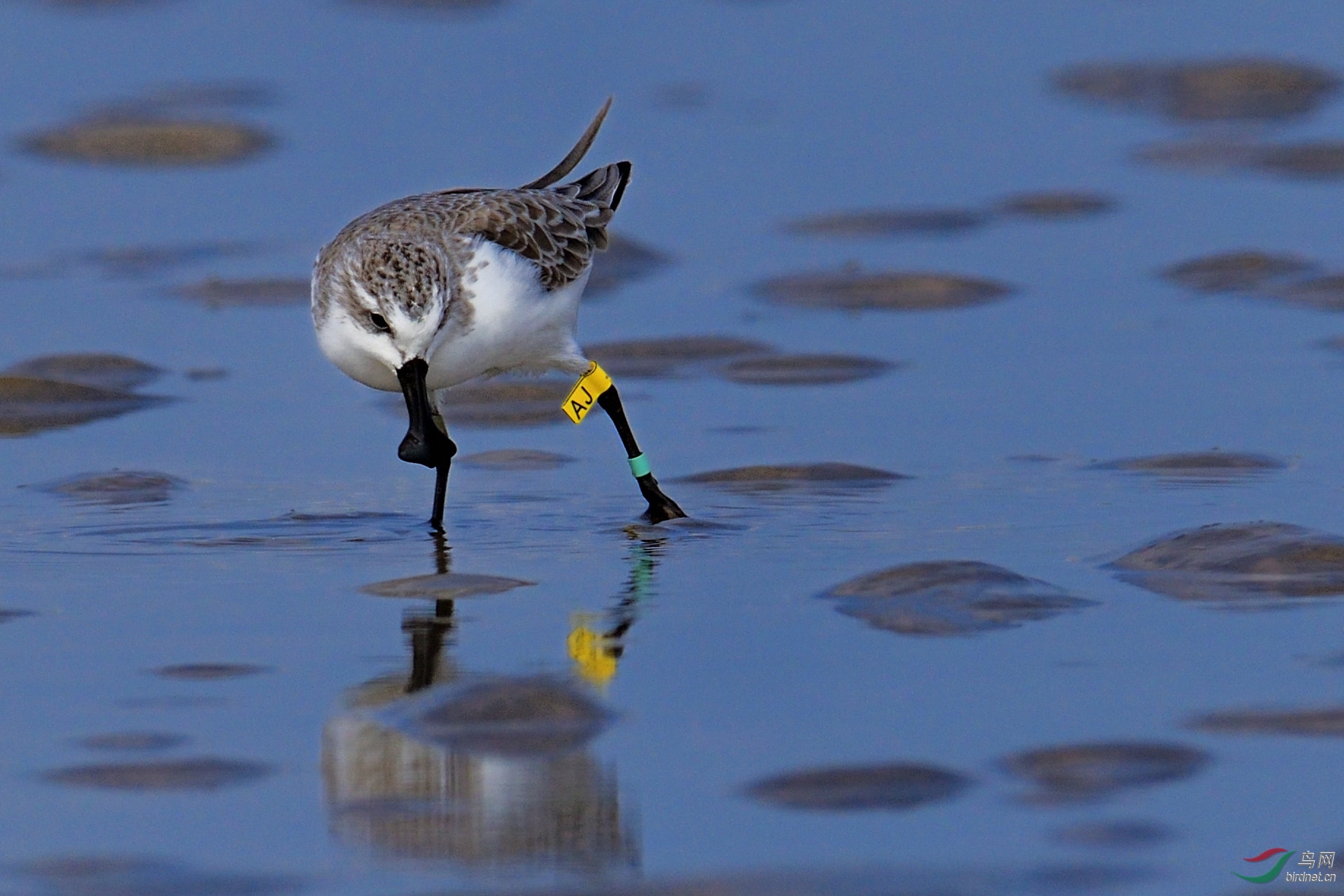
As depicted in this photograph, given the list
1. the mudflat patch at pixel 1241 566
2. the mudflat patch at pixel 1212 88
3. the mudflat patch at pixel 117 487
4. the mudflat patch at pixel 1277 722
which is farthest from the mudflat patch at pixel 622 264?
the mudflat patch at pixel 1277 722

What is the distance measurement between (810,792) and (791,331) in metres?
7.00

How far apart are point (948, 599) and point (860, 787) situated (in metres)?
1.68

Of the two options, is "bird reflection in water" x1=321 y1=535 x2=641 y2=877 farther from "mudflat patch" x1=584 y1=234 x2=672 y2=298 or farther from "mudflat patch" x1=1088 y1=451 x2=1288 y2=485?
"mudflat patch" x1=584 y1=234 x2=672 y2=298

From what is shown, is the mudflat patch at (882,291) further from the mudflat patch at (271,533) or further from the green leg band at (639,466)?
the mudflat patch at (271,533)

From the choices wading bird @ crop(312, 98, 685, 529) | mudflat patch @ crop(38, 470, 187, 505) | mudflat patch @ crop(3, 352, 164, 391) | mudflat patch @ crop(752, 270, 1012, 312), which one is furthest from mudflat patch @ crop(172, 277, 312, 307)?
mudflat patch @ crop(38, 470, 187, 505)

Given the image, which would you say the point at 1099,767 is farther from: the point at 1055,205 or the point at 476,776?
the point at 1055,205

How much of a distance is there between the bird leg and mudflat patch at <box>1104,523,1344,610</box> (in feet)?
8.22

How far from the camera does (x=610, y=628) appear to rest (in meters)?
7.68

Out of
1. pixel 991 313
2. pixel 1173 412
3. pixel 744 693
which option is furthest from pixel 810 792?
pixel 991 313

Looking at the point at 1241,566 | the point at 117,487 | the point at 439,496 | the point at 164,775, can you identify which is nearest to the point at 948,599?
the point at 1241,566

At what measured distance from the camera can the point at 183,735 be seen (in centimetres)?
654

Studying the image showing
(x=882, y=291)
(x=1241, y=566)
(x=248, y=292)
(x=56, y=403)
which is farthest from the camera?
(x=248, y=292)

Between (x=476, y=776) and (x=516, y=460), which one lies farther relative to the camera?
(x=516, y=460)

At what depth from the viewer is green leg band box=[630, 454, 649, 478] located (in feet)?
31.3
